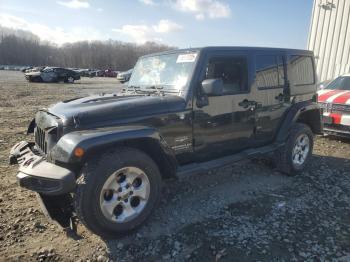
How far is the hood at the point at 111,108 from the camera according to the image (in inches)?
127

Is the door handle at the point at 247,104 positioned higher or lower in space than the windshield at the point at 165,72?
lower

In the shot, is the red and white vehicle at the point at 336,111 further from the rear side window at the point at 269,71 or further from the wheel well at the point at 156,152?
the wheel well at the point at 156,152

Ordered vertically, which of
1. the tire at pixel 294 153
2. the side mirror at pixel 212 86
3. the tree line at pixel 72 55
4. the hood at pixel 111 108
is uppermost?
the tree line at pixel 72 55

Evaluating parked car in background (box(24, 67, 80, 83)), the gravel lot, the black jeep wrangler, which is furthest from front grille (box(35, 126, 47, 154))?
parked car in background (box(24, 67, 80, 83))

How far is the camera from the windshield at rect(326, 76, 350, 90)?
25.8 feet

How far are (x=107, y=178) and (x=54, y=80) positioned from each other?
2818cm

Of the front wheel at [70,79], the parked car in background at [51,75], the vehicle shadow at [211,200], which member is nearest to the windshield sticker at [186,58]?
the vehicle shadow at [211,200]

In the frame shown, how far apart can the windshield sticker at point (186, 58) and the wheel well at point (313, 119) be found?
104 inches

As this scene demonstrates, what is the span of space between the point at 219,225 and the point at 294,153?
2.33 metres

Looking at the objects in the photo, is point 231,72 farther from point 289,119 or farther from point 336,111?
point 336,111

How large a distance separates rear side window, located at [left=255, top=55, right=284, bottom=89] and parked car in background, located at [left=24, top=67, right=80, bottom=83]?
26.8 metres

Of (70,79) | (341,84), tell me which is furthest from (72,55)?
(341,84)

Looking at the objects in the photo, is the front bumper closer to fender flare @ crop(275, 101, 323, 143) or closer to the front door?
the front door

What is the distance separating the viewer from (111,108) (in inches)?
133
